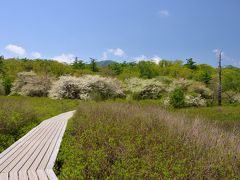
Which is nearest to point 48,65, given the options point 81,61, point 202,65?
point 81,61

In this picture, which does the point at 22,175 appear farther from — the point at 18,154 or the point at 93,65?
the point at 93,65

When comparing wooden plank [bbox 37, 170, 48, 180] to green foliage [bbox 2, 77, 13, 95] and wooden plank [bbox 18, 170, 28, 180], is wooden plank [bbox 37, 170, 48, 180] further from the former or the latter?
green foliage [bbox 2, 77, 13, 95]

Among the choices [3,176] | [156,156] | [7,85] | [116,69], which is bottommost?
[3,176]

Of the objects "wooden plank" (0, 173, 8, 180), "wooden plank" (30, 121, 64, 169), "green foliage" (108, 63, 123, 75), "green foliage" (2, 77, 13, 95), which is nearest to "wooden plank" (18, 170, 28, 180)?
"wooden plank" (0, 173, 8, 180)

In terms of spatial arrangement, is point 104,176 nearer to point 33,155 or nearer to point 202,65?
point 33,155

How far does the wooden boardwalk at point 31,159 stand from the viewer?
4504 millimetres

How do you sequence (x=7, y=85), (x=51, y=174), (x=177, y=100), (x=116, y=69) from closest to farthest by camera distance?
(x=51, y=174), (x=177, y=100), (x=7, y=85), (x=116, y=69)

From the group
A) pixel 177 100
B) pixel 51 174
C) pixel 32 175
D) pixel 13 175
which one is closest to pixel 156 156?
pixel 51 174

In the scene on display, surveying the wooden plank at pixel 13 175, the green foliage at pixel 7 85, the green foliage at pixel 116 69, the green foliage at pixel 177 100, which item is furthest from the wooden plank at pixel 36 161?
the green foliage at pixel 116 69

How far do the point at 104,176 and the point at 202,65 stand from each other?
61.0 metres

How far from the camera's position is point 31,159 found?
5.52 metres

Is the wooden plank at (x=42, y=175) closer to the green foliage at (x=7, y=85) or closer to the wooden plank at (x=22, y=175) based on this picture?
the wooden plank at (x=22, y=175)

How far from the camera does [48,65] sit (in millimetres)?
40312

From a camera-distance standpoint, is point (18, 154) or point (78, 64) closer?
point (18, 154)
